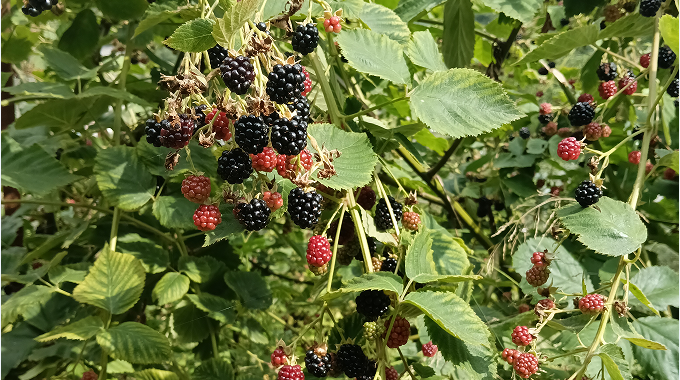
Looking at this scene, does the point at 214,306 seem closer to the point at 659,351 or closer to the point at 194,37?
the point at 194,37

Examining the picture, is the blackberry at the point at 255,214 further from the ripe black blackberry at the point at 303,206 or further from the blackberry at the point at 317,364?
the blackberry at the point at 317,364

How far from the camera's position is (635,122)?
5.03ft

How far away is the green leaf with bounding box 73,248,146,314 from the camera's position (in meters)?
0.94

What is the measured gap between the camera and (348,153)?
2.49ft

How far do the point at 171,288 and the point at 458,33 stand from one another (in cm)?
91

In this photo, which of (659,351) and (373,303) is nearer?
(373,303)

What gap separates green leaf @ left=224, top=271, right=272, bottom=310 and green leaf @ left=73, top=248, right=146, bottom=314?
0.94 ft

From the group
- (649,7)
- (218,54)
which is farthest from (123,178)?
(649,7)

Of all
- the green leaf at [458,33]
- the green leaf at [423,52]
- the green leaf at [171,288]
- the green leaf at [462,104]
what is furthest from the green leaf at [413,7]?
the green leaf at [171,288]

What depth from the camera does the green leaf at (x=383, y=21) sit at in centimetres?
92

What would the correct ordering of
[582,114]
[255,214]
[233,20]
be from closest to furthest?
[233,20] → [255,214] → [582,114]

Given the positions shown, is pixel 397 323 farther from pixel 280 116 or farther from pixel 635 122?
pixel 635 122

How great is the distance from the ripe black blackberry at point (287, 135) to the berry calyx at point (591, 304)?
1.93 ft

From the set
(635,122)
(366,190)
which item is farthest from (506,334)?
(635,122)
